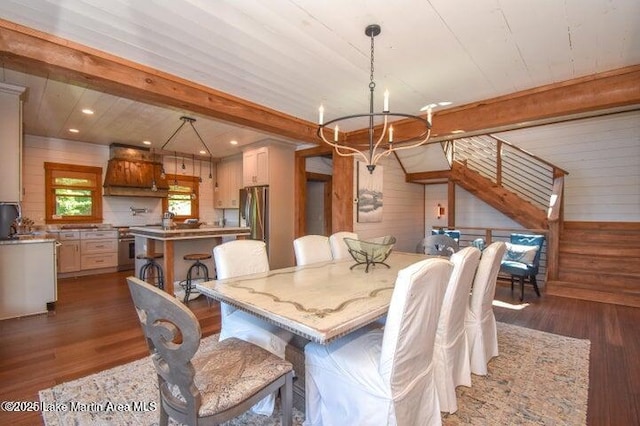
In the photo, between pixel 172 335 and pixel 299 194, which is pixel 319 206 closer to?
pixel 299 194

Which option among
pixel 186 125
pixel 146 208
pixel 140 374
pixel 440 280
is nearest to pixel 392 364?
pixel 440 280

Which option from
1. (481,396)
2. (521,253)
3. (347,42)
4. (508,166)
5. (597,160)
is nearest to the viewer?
(481,396)

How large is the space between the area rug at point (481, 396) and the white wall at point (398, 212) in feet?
9.93

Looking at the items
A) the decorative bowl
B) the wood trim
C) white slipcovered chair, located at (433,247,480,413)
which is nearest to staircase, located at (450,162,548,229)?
the wood trim

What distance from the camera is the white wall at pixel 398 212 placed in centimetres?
563

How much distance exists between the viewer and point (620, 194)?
5.14 meters

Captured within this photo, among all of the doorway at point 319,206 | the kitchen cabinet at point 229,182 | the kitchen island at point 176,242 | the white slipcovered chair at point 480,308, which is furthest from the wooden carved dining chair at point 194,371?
the kitchen cabinet at point 229,182

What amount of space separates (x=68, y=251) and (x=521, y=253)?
742 centimetres

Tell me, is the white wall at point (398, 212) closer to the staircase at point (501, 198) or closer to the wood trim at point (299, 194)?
the staircase at point (501, 198)

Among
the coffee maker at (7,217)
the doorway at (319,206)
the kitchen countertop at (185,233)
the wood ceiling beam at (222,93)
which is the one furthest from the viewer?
the doorway at (319,206)

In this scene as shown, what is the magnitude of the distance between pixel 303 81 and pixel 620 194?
5.73 m

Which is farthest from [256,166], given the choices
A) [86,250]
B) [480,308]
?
[480,308]

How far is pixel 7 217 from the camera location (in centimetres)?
341

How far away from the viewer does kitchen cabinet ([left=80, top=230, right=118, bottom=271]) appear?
555 centimetres
